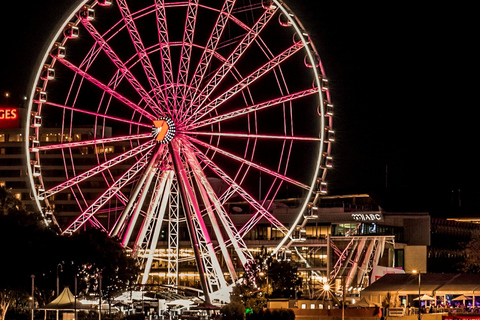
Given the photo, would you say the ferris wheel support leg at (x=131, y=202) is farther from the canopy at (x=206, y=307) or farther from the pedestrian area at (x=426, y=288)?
the pedestrian area at (x=426, y=288)

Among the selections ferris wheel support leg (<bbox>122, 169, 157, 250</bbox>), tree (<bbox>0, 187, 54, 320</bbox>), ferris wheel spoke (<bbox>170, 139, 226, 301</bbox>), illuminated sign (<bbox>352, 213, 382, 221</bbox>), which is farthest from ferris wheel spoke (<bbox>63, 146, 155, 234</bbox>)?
illuminated sign (<bbox>352, 213, 382, 221</bbox>)

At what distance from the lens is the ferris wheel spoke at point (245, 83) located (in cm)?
7762

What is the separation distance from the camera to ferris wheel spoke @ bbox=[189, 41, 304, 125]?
77.6m

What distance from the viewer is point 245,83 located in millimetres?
78125

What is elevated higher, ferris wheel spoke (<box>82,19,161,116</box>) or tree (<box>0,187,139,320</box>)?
ferris wheel spoke (<box>82,19,161,116</box>)

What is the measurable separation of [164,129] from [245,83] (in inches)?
282

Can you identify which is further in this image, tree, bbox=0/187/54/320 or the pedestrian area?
tree, bbox=0/187/54/320

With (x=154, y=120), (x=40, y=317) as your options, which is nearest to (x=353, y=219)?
(x=40, y=317)

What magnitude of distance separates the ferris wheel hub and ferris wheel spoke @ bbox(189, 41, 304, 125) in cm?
216

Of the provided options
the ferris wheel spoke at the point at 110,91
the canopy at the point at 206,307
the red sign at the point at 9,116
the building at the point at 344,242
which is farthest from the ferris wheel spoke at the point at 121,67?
the red sign at the point at 9,116

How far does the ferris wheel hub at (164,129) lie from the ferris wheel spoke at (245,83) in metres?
2.16

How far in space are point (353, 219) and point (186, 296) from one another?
5081 centimetres

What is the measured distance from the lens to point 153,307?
9300 centimetres

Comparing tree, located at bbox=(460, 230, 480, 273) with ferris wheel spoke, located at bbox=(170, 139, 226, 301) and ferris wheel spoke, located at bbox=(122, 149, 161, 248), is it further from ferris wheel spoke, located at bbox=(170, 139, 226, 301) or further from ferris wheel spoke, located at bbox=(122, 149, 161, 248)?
ferris wheel spoke, located at bbox=(122, 149, 161, 248)
